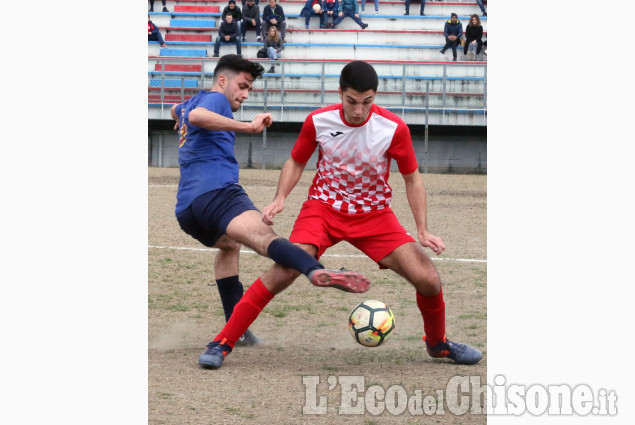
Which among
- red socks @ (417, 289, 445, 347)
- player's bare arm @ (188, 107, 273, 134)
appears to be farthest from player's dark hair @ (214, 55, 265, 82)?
red socks @ (417, 289, 445, 347)

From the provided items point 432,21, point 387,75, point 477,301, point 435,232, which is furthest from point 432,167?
point 477,301

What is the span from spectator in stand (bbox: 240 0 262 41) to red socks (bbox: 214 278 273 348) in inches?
780

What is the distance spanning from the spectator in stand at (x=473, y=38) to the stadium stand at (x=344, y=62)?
0.71ft

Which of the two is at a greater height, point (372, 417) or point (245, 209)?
point (245, 209)

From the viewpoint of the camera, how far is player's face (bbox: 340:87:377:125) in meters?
5.18

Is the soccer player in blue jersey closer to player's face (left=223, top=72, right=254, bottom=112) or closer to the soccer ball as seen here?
player's face (left=223, top=72, right=254, bottom=112)

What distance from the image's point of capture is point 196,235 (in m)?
5.87

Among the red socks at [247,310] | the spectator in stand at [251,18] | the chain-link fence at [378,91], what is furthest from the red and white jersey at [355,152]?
the spectator in stand at [251,18]

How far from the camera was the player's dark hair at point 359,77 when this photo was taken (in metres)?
5.09

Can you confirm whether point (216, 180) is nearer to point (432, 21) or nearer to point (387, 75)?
point (387, 75)

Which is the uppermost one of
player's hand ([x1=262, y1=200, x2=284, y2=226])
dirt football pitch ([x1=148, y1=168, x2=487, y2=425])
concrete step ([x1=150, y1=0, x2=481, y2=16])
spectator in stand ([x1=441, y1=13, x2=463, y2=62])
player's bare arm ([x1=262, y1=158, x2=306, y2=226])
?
concrete step ([x1=150, y1=0, x2=481, y2=16])

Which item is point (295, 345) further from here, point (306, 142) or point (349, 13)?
point (349, 13)

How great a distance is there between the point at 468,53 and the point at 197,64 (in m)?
7.27

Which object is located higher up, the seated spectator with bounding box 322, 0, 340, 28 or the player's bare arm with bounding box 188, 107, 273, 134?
the seated spectator with bounding box 322, 0, 340, 28
